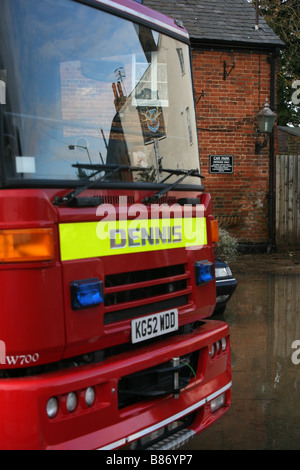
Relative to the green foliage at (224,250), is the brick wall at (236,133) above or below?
above

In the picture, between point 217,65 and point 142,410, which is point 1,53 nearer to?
point 142,410

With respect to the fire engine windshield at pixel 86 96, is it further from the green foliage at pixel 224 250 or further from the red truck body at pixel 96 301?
the green foliage at pixel 224 250

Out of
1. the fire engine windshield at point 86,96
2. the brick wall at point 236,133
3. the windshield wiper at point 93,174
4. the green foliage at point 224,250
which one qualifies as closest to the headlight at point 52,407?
the windshield wiper at point 93,174

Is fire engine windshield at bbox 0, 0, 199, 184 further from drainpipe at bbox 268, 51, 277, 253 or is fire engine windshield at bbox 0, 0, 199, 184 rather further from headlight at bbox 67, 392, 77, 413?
drainpipe at bbox 268, 51, 277, 253

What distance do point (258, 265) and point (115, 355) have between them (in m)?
8.94

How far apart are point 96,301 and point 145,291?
20.2 inches

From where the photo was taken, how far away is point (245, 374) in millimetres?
5273

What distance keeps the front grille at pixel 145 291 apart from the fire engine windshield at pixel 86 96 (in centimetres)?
54

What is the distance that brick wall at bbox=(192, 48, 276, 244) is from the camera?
12.8 metres

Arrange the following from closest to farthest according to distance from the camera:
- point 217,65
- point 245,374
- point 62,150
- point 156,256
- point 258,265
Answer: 1. point 62,150
2. point 156,256
3. point 245,374
4. point 258,265
5. point 217,65

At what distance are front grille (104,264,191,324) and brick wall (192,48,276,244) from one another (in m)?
9.47

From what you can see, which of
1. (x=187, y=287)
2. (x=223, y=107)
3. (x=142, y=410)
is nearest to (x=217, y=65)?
(x=223, y=107)

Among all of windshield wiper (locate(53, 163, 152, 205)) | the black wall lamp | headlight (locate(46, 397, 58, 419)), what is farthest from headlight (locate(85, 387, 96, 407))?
the black wall lamp

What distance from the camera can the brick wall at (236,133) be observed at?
12.8 m
